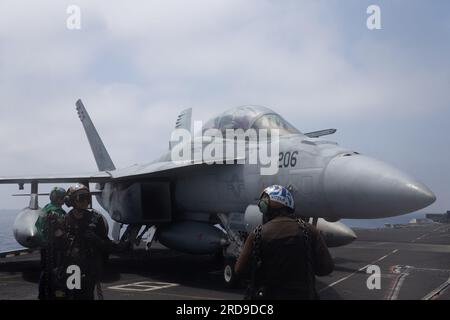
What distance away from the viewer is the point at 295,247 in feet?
12.0

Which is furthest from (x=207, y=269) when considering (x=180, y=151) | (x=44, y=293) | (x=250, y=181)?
(x=44, y=293)

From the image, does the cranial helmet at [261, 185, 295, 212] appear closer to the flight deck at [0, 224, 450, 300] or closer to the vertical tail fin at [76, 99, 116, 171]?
the flight deck at [0, 224, 450, 300]

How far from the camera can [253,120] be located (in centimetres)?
1038

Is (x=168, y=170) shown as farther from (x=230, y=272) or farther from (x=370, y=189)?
(x=370, y=189)

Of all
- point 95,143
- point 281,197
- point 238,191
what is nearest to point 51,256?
point 281,197

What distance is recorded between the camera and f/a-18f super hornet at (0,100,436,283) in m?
7.18

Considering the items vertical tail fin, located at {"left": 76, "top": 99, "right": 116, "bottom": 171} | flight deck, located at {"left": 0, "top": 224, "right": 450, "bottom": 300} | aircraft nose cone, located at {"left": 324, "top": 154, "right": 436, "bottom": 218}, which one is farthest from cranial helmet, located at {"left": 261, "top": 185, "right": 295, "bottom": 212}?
vertical tail fin, located at {"left": 76, "top": 99, "right": 116, "bottom": 171}

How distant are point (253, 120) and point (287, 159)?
1.96 m

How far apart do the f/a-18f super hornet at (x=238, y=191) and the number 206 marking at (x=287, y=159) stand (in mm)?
20

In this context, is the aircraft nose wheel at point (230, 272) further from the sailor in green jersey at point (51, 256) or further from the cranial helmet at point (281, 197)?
the cranial helmet at point (281, 197)

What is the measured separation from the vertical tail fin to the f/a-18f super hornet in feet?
12.6

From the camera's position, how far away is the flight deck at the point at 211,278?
8.79m
